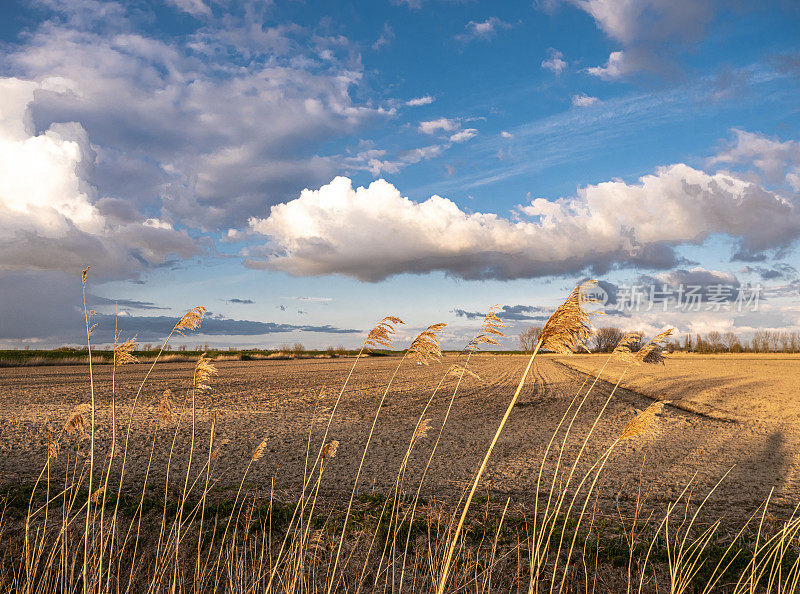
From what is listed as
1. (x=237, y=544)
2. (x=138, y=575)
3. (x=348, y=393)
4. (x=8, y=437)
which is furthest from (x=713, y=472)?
(x=8, y=437)

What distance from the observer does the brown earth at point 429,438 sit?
918 centimetres

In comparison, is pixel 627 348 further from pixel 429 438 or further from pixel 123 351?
pixel 429 438

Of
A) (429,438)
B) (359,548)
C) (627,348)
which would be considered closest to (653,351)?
(627,348)

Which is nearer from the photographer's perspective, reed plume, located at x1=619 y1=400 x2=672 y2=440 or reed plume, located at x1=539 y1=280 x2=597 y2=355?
reed plume, located at x1=539 y1=280 x2=597 y2=355

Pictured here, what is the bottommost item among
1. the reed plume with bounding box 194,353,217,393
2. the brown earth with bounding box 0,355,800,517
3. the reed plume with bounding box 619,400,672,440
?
the brown earth with bounding box 0,355,800,517

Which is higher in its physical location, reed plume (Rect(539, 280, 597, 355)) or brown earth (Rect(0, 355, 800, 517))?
reed plume (Rect(539, 280, 597, 355))

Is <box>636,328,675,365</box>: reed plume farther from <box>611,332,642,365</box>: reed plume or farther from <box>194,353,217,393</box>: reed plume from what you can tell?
<box>194,353,217,393</box>: reed plume

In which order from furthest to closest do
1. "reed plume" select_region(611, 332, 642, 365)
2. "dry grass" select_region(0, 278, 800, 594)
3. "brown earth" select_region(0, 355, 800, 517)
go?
"brown earth" select_region(0, 355, 800, 517), "dry grass" select_region(0, 278, 800, 594), "reed plume" select_region(611, 332, 642, 365)

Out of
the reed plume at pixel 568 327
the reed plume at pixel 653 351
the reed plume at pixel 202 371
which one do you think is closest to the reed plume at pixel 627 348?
the reed plume at pixel 653 351

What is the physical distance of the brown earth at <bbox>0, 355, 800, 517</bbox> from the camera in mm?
9180

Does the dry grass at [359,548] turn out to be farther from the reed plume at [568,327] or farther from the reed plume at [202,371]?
the reed plume at [568,327]

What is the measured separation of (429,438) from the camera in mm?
13242

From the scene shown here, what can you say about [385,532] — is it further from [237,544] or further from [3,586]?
[3,586]

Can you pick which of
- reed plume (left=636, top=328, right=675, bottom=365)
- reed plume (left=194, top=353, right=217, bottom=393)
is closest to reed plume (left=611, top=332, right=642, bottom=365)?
reed plume (left=636, top=328, right=675, bottom=365)
